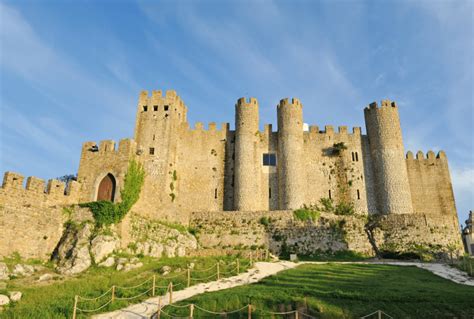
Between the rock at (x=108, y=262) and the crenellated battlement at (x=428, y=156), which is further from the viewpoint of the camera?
the crenellated battlement at (x=428, y=156)

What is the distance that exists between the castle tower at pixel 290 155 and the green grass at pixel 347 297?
58.9ft

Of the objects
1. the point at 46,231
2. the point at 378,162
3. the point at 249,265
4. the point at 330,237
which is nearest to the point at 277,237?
the point at 330,237

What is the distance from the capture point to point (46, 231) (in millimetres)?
20266

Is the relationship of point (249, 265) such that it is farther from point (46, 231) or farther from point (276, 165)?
point (276, 165)

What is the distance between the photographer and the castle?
3662 cm

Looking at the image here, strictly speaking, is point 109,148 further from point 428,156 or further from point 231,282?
point 428,156

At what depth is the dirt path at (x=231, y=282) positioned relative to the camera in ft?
45.4

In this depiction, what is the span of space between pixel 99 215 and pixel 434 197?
33.1 meters

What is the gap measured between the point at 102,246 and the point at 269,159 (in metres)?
22.5

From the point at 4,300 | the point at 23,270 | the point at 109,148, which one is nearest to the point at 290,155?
the point at 109,148

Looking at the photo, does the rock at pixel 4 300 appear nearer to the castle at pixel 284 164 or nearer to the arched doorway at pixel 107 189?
the arched doorway at pixel 107 189

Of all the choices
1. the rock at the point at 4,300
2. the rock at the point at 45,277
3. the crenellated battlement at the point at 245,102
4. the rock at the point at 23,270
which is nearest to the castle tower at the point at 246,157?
the crenellated battlement at the point at 245,102

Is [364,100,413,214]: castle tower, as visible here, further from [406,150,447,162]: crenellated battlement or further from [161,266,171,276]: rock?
[161,266,171,276]: rock

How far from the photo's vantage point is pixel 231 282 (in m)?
18.1
